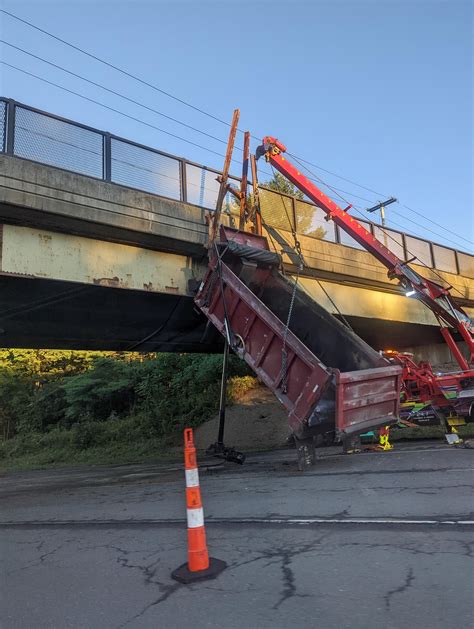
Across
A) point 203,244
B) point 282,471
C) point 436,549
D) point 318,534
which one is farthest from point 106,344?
point 436,549

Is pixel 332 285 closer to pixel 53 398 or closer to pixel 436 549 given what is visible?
pixel 436 549

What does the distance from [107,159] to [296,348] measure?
5.45m

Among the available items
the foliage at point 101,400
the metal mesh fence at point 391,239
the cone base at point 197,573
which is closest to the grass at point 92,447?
the foliage at point 101,400

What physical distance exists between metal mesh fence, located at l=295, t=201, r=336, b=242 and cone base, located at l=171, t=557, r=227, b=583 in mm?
10473

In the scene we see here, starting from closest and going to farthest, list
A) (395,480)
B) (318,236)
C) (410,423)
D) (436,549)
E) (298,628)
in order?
1. (298,628)
2. (436,549)
3. (395,480)
4. (410,423)
5. (318,236)

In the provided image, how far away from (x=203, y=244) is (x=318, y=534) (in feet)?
24.1

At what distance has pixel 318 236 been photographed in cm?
1403

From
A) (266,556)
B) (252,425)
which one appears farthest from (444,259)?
(266,556)

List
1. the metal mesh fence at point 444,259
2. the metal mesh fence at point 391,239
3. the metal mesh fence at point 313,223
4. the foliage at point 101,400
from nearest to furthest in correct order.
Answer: the metal mesh fence at point 313,223, the metal mesh fence at point 391,239, the metal mesh fence at point 444,259, the foliage at point 101,400

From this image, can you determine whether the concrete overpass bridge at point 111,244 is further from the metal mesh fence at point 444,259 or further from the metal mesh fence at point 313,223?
the metal mesh fence at point 444,259

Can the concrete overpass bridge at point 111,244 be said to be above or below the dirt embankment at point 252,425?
above

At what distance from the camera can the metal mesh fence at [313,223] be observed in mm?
13664

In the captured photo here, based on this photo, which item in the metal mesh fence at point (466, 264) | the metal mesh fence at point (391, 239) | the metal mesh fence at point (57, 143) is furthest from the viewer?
the metal mesh fence at point (466, 264)

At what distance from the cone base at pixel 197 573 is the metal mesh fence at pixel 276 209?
9.62 meters
